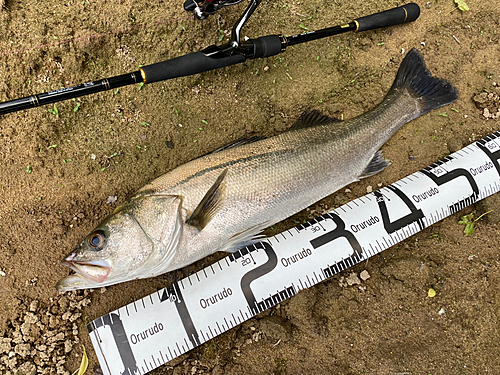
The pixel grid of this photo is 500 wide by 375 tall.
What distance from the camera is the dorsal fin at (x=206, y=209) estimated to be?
8.13 ft

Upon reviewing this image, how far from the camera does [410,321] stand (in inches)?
115

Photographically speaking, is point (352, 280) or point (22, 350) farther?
point (352, 280)

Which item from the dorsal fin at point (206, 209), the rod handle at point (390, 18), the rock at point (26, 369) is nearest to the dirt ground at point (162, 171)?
the rock at point (26, 369)

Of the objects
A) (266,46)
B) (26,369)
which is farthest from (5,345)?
(266,46)

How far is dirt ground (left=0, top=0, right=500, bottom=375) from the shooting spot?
9.37 ft

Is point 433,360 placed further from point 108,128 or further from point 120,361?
point 108,128

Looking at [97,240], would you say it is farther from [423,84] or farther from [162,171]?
[423,84]

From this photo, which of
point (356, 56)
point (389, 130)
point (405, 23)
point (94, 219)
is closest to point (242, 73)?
point (356, 56)

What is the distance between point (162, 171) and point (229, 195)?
32.2 inches

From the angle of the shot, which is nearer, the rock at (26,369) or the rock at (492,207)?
the rock at (26,369)

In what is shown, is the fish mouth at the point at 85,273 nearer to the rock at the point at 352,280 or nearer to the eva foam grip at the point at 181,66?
the eva foam grip at the point at 181,66

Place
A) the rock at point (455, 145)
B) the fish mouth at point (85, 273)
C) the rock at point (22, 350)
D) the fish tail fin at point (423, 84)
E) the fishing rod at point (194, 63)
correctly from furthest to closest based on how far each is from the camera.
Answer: the rock at point (455, 145) → the fish tail fin at point (423, 84) → the rock at point (22, 350) → the fish mouth at point (85, 273) → the fishing rod at point (194, 63)

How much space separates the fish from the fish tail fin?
6.3 inches

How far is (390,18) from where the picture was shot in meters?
3.07
